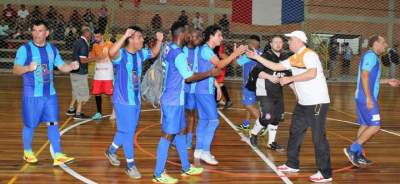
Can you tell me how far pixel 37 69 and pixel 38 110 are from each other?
515 millimetres

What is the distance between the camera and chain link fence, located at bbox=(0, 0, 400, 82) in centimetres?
1959

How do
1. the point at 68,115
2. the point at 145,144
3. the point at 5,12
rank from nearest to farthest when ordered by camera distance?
the point at 145,144, the point at 68,115, the point at 5,12

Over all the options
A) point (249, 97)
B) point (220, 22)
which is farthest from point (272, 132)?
point (220, 22)

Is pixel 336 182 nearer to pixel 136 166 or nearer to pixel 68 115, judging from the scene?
pixel 136 166

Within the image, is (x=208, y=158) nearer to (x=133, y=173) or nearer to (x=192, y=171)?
(x=192, y=171)

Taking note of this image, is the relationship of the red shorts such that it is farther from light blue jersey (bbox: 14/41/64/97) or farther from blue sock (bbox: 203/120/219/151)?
blue sock (bbox: 203/120/219/151)

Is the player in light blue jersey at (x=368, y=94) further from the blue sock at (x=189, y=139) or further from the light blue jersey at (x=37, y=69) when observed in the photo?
the light blue jersey at (x=37, y=69)

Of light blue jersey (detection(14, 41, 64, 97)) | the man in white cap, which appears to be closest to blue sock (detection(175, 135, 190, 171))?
the man in white cap

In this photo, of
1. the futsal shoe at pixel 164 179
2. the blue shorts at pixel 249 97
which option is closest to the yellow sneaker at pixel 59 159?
the futsal shoe at pixel 164 179

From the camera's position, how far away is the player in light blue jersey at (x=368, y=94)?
661 centimetres

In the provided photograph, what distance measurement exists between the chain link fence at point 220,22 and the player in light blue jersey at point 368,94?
11.9 m

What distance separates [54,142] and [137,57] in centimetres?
160

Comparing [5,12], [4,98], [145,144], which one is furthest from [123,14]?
[145,144]

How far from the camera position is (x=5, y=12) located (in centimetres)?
1988
